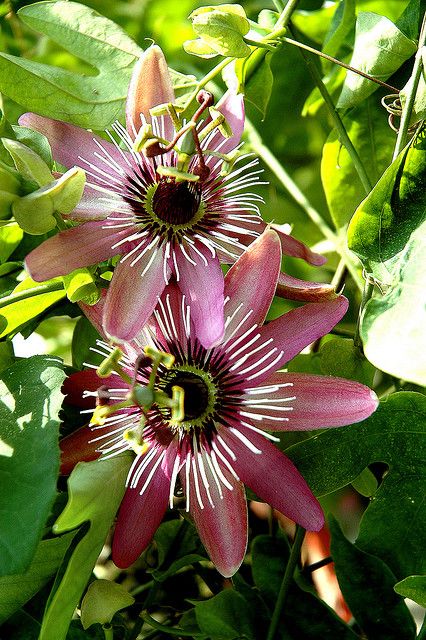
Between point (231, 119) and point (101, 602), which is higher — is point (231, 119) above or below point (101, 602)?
above

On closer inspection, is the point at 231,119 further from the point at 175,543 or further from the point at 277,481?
the point at 175,543

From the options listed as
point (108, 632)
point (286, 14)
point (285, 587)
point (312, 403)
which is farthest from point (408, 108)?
point (108, 632)

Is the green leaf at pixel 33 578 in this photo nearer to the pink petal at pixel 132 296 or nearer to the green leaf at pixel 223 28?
the pink petal at pixel 132 296

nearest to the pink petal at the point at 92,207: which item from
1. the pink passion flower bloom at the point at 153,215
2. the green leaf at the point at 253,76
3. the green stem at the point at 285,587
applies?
the pink passion flower bloom at the point at 153,215

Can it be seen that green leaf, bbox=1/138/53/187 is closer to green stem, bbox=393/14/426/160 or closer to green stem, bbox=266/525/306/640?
green stem, bbox=393/14/426/160

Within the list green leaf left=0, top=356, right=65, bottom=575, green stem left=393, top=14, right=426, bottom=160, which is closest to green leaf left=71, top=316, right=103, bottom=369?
green leaf left=0, top=356, right=65, bottom=575
